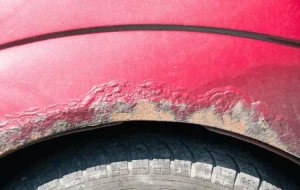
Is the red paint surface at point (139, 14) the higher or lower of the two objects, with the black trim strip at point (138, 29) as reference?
higher

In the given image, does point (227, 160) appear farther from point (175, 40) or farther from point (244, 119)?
point (175, 40)

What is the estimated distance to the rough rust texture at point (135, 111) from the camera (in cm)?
124

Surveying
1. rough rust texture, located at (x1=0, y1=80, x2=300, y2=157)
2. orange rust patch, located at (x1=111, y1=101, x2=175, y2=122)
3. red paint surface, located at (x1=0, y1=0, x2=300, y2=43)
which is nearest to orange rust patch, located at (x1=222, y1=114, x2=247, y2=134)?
rough rust texture, located at (x1=0, y1=80, x2=300, y2=157)

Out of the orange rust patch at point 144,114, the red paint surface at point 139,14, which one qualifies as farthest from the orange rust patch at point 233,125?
the red paint surface at point 139,14

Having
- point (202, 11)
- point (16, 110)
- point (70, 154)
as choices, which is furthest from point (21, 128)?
point (202, 11)

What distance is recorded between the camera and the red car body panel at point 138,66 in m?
1.21

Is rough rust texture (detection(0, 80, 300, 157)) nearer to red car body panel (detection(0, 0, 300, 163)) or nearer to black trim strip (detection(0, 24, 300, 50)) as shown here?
red car body panel (detection(0, 0, 300, 163))

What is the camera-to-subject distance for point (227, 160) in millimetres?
1418

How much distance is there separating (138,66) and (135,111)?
129 mm

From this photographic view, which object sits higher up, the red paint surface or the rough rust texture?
the red paint surface

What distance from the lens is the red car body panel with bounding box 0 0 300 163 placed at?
121 cm

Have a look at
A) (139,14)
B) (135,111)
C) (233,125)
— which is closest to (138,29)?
(139,14)

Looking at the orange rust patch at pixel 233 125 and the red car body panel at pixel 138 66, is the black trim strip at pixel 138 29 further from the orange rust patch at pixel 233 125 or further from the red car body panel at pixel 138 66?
the orange rust patch at pixel 233 125

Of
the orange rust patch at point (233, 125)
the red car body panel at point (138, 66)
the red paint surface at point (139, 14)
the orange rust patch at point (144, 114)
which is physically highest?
the red paint surface at point (139, 14)
